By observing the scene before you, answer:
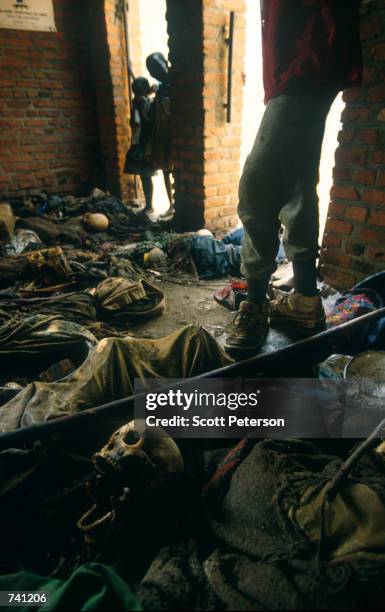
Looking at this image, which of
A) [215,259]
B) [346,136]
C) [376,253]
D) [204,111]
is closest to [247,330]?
[376,253]

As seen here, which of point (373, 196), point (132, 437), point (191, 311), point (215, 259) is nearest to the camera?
point (132, 437)

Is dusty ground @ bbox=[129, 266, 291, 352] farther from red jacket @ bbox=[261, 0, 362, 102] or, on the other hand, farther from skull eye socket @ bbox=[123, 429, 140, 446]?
red jacket @ bbox=[261, 0, 362, 102]

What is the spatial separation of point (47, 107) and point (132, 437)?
18.9ft

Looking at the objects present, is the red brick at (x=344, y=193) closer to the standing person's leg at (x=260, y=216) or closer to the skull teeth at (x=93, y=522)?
the standing person's leg at (x=260, y=216)

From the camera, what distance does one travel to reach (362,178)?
2281mm

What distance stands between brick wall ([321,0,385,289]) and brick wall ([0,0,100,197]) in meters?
4.69

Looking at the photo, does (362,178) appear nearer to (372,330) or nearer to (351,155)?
(351,155)

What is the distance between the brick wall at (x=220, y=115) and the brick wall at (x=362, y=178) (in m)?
1.87

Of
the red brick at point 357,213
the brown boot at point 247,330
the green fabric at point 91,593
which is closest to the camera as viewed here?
the green fabric at point 91,593

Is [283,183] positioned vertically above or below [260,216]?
above

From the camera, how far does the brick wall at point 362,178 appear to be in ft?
6.70

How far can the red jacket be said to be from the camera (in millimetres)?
1255

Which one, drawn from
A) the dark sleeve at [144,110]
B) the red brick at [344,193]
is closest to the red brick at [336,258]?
the red brick at [344,193]

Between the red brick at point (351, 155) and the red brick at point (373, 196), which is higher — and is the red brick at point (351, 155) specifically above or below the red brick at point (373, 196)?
above
